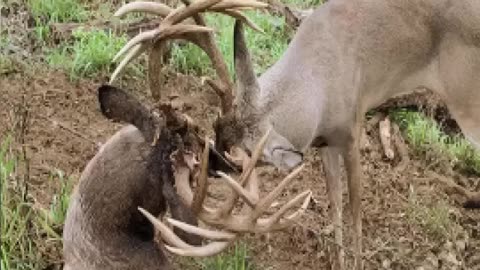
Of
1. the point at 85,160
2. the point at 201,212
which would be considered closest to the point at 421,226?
the point at 85,160

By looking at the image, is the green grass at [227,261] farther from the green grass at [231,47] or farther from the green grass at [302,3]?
the green grass at [302,3]

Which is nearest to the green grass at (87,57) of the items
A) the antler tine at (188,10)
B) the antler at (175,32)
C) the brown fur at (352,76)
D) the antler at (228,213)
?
the brown fur at (352,76)

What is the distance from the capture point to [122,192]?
161 inches

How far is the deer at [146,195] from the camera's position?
4020 millimetres

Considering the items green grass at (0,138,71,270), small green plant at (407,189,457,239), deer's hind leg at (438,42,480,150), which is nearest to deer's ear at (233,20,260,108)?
green grass at (0,138,71,270)

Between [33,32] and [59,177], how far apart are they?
5.84ft

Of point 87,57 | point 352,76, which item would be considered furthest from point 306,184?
point 87,57

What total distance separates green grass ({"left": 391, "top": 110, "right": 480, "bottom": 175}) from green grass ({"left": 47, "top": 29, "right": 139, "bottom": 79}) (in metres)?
1.88

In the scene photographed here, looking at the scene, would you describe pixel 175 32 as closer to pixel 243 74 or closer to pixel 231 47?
pixel 243 74

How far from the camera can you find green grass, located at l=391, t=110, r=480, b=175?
6973mm

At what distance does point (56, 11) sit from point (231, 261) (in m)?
2.85

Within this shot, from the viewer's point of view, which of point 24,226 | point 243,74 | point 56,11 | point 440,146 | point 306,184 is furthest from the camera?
point 56,11

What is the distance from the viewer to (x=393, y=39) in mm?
6062

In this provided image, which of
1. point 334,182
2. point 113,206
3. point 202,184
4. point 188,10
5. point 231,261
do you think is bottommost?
point 231,261
